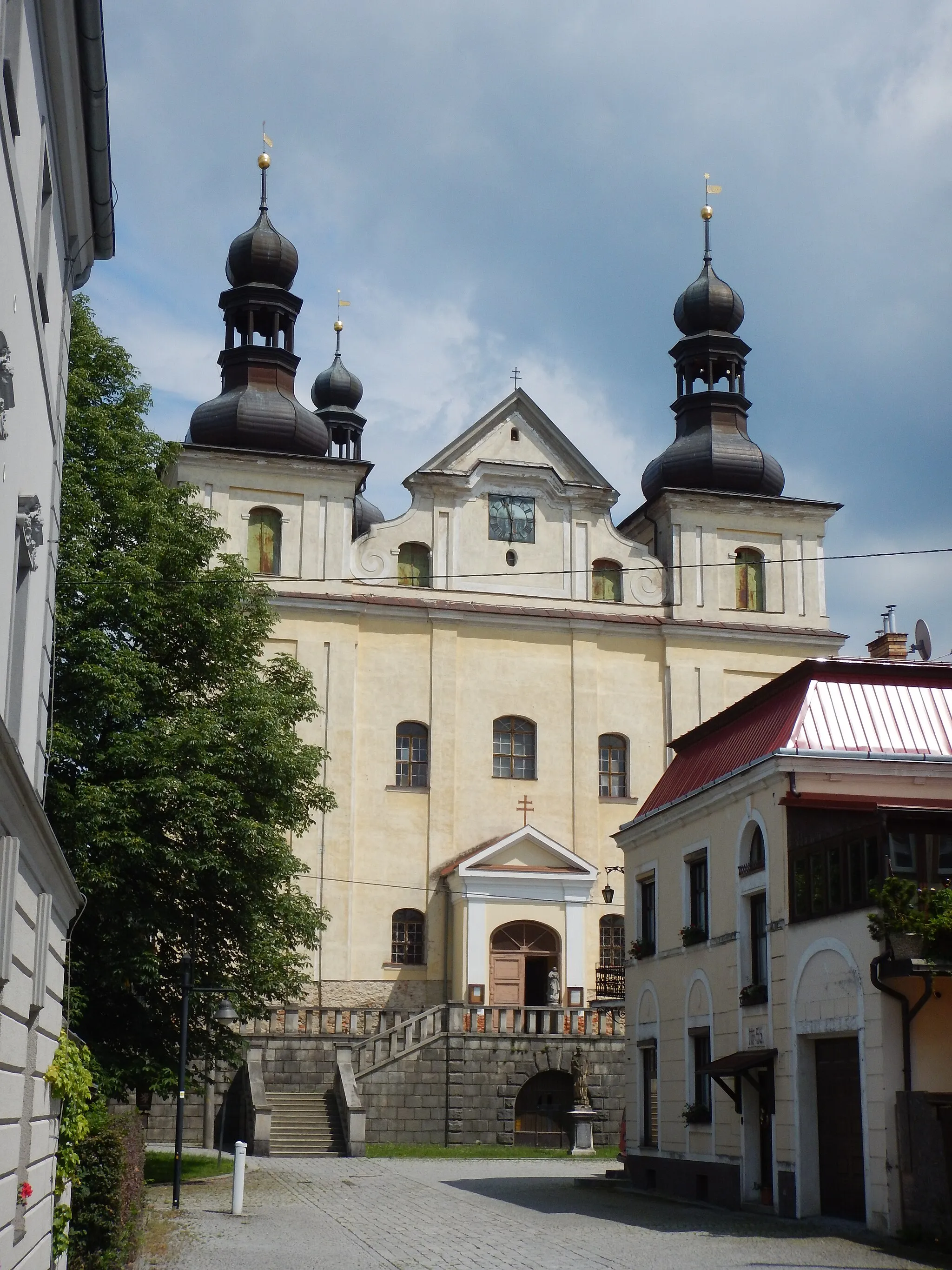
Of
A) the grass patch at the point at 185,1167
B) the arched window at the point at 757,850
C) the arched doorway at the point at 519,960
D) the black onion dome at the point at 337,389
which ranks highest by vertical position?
the black onion dome at the point at 337,389

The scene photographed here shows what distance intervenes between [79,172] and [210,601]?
13.3 m

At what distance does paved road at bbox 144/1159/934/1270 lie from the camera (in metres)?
15.7

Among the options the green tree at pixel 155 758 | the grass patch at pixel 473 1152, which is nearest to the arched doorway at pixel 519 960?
the grass patch at pixel 473 1152

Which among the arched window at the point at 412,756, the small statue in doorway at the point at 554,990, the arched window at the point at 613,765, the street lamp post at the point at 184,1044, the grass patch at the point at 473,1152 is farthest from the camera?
the arched window at the point at 613,765

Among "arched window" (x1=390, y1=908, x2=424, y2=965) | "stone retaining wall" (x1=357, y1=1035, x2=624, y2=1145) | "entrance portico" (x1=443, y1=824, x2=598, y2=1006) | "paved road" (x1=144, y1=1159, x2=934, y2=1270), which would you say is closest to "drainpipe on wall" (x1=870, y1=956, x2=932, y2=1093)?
"paved road" (x1=144, y1=1159, x2=934, y2=1270)

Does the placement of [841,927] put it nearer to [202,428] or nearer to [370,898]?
[370,898]

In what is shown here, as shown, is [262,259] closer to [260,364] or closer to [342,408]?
[260,364]

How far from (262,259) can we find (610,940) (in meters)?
20.7

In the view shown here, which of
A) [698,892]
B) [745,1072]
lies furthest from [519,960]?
[745,1072]

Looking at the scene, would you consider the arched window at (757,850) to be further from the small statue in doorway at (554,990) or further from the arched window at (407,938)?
the arched window at (407,938)

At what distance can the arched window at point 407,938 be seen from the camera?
129 feet

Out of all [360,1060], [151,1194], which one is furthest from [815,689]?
[360,1060]

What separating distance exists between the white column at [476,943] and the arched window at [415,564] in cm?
870

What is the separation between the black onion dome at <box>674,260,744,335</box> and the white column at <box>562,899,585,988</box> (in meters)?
18.1
